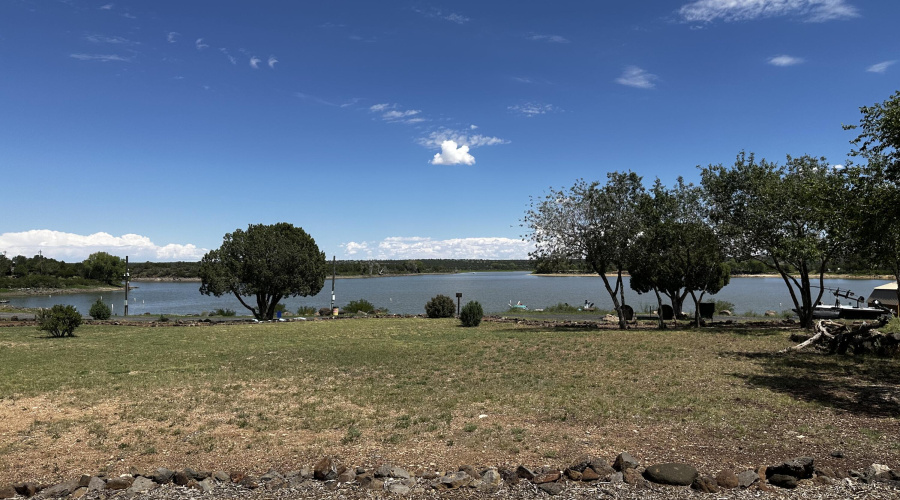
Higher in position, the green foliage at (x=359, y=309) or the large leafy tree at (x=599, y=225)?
the large leafy tree at (x=599, y=225)

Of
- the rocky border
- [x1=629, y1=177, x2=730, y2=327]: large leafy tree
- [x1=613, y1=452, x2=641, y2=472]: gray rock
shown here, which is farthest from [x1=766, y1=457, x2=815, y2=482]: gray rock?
[x1=629, y1=177, x2=730, y2=327]: large leafy tree

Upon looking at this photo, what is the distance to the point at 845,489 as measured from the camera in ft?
17.9

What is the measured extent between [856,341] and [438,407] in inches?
552

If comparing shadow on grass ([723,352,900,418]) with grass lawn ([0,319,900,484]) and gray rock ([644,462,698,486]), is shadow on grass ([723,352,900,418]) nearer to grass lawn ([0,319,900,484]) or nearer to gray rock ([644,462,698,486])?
grass lawn ([0,319,900,484])

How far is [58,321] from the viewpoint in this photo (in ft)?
72.6

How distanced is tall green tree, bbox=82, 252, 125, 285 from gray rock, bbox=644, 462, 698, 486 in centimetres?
13804

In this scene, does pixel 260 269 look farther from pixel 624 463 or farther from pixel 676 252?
pixel 624 463

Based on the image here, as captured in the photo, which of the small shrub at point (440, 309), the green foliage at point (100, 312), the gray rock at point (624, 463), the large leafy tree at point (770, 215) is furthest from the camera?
the small shrub at point (440, 309)

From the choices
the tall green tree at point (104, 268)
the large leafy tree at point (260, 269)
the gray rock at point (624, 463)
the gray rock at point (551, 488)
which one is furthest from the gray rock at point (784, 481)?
the tall green tree at point (104, 268)

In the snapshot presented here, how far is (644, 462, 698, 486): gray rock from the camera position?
18.4ft

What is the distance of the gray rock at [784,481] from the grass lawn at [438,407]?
486 mm

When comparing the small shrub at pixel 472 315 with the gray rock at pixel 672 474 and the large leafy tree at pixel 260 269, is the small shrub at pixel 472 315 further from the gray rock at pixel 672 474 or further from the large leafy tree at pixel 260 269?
the gray rock at pixel 672 474

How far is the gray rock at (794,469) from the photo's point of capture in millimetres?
5680

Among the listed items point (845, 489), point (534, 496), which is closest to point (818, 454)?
point (845, 489)
